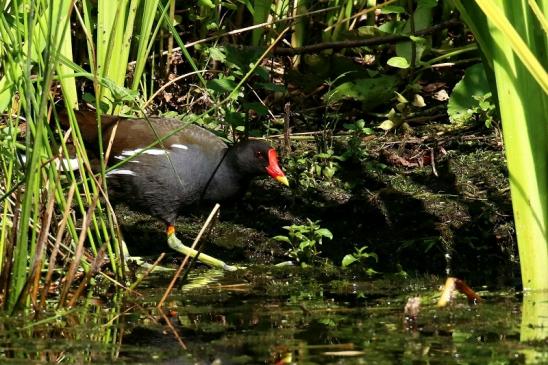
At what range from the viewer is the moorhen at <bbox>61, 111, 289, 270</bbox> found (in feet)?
18.5

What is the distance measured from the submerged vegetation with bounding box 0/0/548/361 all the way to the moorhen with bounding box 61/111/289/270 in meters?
0.12

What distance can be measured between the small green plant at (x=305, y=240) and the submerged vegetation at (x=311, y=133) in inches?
0.4

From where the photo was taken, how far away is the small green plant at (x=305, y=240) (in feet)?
16.5

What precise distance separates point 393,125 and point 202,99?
1.20 m

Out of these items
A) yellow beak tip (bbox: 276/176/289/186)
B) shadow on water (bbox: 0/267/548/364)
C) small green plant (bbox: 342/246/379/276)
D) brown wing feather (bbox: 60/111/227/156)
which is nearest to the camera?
shadow on water (bbox: 0/267/548/364)

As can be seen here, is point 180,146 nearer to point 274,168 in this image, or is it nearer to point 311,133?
point 274,168

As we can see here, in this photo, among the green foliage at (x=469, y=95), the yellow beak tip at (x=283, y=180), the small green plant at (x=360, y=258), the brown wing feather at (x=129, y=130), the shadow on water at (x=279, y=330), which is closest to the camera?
the shadow on water at (x=279, y=330)

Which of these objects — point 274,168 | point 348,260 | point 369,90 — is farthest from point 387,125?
point 348,260

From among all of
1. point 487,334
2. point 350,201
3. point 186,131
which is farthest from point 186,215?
point 487,334

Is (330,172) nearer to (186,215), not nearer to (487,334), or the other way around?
(186,215)

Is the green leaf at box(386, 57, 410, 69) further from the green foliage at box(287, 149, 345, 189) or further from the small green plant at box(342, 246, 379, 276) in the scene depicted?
the small green plant at box(342, 246, 379, 276)

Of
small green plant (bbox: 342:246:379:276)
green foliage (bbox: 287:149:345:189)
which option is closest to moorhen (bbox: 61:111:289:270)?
green foliage (bbox: 287:149:345:189)

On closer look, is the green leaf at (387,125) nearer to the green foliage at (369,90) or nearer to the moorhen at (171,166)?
the green foliage at (369,90)

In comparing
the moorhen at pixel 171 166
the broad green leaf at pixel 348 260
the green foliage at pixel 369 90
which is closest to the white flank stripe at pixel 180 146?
the moorhen at pixel 171 166
